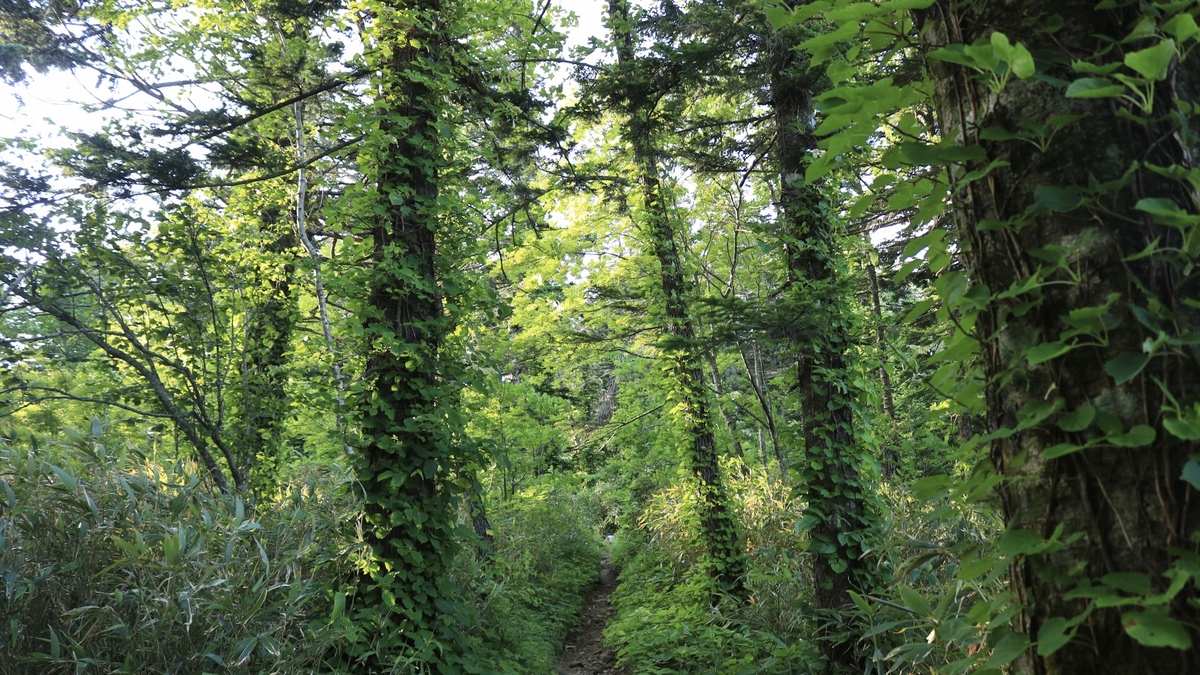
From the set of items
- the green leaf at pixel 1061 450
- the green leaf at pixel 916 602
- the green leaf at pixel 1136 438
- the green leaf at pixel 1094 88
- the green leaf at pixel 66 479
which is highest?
the green leaf at pixel 1094 88

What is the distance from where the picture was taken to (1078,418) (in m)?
0.98

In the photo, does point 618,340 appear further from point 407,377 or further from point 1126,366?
point 1126,366

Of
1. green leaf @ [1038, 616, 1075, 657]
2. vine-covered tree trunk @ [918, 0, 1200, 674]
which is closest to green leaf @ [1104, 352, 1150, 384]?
vine-covered tree trunk @ [918, 0, 1200, 674]

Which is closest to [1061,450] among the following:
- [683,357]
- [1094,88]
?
[1094,88]

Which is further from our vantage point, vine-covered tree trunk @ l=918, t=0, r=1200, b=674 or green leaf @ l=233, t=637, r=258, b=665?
green leaf @ l=233, t=637, r=258, b=665

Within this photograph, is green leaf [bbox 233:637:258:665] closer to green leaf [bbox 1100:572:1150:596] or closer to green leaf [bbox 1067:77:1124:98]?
green leaf [bbox 1100:572:1150:596]

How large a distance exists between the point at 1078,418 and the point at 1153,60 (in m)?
0.55

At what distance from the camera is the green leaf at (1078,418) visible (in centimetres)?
96

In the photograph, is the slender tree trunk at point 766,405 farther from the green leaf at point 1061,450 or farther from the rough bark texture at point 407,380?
the green leaf at point 1061,450

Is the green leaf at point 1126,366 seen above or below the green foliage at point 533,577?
above

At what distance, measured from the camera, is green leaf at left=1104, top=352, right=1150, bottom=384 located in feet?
2.93

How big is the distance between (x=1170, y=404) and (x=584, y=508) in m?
13.8

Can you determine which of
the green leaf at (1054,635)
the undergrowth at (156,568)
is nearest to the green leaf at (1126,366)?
the green leaf at (1054,635)

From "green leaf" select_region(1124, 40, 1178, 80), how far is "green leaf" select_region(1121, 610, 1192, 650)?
794 mm
